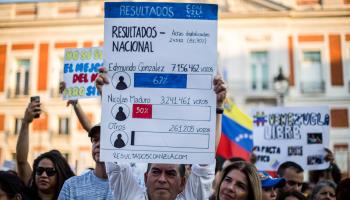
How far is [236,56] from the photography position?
78.2 feet

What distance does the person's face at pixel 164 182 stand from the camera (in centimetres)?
333

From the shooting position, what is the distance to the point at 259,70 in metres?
24.1

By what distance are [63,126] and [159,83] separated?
2134 centimetres

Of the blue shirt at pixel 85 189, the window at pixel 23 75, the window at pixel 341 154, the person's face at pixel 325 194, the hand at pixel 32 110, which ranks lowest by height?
the window at pixel 341 154

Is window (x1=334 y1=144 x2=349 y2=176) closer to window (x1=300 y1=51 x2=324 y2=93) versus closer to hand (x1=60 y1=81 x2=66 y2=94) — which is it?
window (x1=300 y1=51 x2=324 y2=93)

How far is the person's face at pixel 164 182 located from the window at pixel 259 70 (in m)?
20.6

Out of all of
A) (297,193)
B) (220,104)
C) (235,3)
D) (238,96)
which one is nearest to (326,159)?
(297,193)

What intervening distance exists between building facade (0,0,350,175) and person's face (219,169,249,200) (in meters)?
19.1

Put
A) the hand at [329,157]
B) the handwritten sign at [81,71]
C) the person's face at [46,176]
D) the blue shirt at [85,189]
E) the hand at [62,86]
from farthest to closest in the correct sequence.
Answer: the hand at [329,157]
the handwritten sign at [81,71]
the hand at [62,86]
the person's face at [46,176]
the blue shirt at [85,189]

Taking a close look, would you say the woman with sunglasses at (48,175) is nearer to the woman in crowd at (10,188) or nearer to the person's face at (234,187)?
the woman in crowd at (10,188)

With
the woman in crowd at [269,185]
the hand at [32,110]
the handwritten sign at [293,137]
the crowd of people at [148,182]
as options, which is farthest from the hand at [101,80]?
the handwritten sign at [293,137]

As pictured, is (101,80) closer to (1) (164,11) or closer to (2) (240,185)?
(1) (164,11)

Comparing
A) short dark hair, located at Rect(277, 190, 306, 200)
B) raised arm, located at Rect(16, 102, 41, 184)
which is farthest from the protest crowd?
short dark hair, located at Rect(277, 190, 306, 200)

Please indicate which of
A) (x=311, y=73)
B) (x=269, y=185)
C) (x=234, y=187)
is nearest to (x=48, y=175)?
(x=234, y=187)
